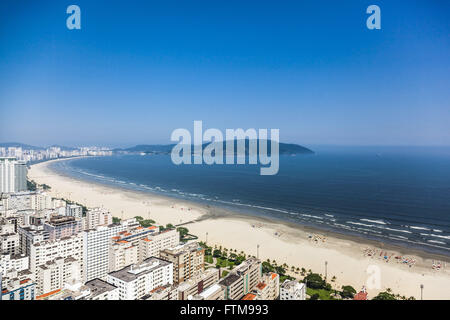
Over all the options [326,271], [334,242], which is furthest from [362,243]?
[326,271]

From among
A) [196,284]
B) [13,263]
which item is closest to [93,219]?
[13,263]

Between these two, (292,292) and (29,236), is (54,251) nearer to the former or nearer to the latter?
(29,236)

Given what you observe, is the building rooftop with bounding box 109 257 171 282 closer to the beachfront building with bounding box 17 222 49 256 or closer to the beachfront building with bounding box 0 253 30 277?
the beachfront building with bounding box 0 253 30 277

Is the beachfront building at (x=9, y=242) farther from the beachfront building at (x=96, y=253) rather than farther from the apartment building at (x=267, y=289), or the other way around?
the apartment building at (x=267, y=289)

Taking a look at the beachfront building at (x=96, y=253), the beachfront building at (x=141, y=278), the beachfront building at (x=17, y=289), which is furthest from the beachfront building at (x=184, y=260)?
the beachfront building at (x=17, y=289)

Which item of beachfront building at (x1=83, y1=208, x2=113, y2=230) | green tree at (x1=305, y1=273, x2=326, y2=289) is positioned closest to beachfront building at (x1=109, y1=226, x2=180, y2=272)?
beachfront building at (x1=83, y1=208, x2=113, y2=230)

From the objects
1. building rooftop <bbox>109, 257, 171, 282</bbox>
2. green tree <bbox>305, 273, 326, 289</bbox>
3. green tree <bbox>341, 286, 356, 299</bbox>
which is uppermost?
building rooftop <bbox>109, 257, 171, 282</bbox>
